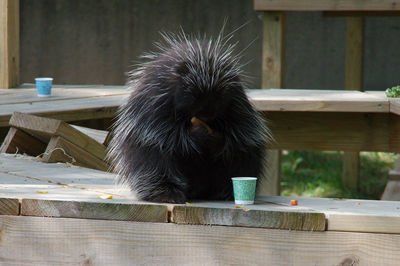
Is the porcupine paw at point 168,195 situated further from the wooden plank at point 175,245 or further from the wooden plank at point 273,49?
the wooden plank at point 273,49

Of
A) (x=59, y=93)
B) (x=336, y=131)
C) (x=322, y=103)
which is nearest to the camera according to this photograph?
(x=322, y=103)

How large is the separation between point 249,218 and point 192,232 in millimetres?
209

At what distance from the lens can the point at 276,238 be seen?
2334mm

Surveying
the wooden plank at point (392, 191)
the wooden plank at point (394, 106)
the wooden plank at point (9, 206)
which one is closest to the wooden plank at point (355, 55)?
the wooden plank at point (392, 191)

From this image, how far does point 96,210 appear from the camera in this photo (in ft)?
7.95

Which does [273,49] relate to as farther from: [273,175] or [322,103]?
[322,103]

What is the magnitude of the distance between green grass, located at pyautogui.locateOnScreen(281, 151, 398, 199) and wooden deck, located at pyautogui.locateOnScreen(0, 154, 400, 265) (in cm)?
560

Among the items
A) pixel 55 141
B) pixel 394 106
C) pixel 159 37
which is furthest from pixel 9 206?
pixel 159 37

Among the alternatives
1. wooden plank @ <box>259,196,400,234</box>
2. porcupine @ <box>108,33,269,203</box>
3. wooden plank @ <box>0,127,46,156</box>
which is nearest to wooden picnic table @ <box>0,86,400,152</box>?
wooden plank @ <box>0,127,46,156</box>

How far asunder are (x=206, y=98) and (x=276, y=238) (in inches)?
22.6

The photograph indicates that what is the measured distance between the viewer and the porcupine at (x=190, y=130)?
256 centimetres

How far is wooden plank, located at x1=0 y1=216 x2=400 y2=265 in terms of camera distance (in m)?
2.29

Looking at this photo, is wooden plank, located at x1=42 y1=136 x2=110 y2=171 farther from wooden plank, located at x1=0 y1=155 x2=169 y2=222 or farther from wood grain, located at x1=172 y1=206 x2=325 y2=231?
wood grain, located at x1=172 y1=206 x2=325 y2=231

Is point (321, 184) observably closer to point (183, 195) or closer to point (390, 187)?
point (390, 187)
